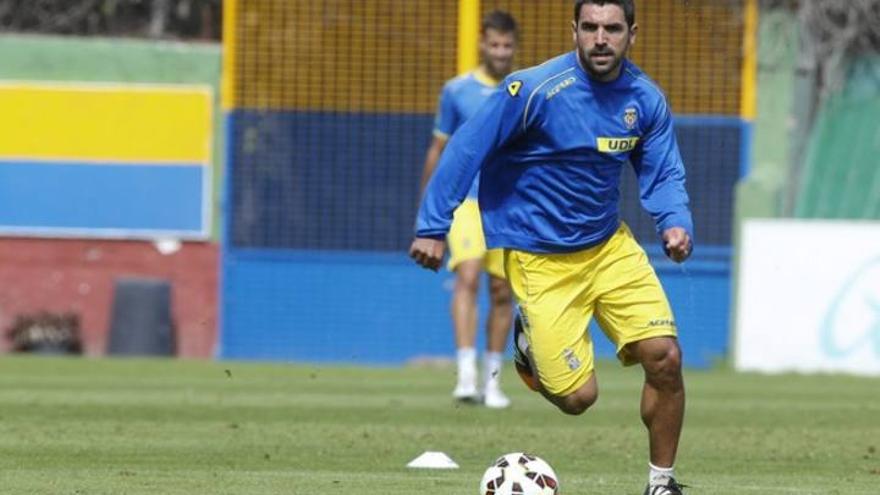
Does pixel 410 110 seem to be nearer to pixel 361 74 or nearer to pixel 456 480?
pixel 361 74

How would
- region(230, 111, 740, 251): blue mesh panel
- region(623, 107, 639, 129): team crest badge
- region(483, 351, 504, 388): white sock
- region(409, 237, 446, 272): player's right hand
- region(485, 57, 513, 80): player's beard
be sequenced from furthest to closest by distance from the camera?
region(230, 111, 740, 251): blue mesh panel, region(485, 57, 513, 80): player's beard, region(483, 351, 504, 388): white sock, region(623, 107, 639, 129): team crest badge, region(409, 237, 446, 272): player's right hand

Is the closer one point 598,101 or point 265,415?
point 598,101

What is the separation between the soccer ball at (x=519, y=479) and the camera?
8352mm

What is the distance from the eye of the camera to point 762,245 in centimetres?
1905

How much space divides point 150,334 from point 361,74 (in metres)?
3.37

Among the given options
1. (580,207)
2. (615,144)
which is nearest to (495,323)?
(580,207)

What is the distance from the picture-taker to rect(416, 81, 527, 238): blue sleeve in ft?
28.7

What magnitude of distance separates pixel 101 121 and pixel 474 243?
345 inches

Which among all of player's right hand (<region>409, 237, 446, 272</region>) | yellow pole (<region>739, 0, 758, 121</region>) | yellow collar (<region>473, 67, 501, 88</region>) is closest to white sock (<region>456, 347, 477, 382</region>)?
yellow collar (<region>473, 67, 501, 88</region>)

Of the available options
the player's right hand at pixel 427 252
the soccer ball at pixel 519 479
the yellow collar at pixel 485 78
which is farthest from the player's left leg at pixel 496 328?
the soccer ball at pixel 519 479

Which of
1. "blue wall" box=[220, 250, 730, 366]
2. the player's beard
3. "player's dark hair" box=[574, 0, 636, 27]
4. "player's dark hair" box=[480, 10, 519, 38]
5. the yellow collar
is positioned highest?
"player's dark hair" box=[574, 0, 636, 27]

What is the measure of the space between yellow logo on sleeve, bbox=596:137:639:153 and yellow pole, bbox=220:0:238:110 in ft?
43.8

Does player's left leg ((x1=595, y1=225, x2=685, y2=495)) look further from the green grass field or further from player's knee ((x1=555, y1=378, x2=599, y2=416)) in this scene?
the green grass field

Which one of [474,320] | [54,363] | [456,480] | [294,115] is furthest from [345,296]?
[456,480]
